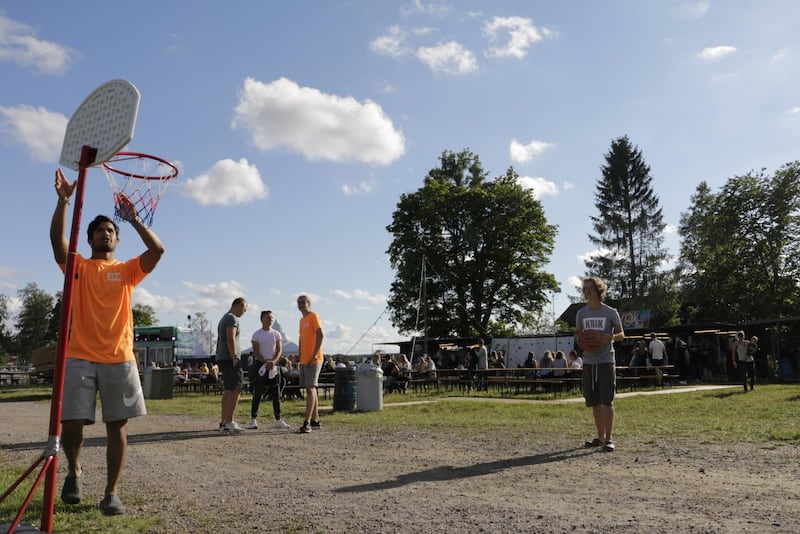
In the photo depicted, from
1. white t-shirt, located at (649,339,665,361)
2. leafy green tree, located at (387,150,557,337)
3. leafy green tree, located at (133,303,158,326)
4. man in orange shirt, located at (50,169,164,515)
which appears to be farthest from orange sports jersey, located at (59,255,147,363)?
leafy green tree, located at (133,303,158,326)

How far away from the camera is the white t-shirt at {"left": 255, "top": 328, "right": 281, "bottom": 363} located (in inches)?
369

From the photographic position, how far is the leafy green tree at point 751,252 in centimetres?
4119

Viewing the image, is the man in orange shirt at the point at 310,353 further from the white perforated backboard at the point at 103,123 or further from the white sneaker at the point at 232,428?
the white perforated backboard at the point at 103,123

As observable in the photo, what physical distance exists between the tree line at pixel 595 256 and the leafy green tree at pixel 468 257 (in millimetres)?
66

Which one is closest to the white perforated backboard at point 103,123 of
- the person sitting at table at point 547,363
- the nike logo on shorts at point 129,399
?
the nike logo on shorts at point 129,399

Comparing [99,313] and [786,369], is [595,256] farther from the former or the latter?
[99,313]

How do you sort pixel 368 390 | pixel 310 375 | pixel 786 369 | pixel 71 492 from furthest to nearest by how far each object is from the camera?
pixel 786 369, pixel 368 390, pixel 310 375, pixel 71 492

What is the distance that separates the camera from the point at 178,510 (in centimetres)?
404

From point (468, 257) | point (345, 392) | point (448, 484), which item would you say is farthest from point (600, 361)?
point (468, 257)

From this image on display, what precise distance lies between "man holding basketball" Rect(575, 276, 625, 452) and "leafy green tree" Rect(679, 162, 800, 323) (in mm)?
39790

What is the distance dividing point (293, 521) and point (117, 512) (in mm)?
1122

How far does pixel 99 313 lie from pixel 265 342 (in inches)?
217

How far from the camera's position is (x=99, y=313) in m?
3.98

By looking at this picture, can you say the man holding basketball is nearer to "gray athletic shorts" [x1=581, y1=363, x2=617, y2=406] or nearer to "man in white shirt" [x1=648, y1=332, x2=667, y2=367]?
"gray athletic shorts" [x1=581, y1=363, x2=617, y2=406]
